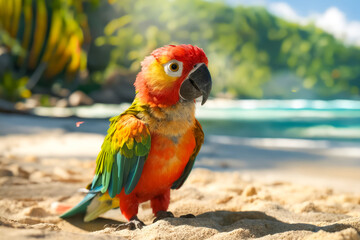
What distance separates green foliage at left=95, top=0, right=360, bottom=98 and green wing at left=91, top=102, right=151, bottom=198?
77.7ft

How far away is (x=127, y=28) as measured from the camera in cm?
2558

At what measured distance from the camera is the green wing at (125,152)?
1.25 metres

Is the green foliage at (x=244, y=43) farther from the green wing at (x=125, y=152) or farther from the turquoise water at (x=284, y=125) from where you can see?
the green wing at (x=125, y=152)

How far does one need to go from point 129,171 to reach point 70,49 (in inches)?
535

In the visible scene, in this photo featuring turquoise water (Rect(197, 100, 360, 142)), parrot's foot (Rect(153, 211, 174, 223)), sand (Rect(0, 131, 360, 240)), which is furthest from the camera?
turquoise water (Rect(197, 100, 360, 142))

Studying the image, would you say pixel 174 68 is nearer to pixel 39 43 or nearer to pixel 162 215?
pixel 162 215

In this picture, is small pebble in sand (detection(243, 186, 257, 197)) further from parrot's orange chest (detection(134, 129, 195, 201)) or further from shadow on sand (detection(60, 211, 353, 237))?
parrot's orange chest (detection(134, 129, 195, 201))

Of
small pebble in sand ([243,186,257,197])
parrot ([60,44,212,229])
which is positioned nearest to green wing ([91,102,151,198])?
parrot ([60,44,212,229])

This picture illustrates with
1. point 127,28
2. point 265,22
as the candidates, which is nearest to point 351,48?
point 265,22

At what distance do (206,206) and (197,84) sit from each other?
651 mm

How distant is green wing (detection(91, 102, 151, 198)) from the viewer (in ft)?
4.10

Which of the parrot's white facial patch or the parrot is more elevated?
the parrot's white facial patch

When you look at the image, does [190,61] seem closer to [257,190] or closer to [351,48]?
[257,190]

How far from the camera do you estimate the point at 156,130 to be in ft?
4.22
